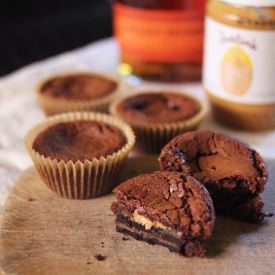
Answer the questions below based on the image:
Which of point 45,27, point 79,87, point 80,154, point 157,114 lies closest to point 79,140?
point 80,154

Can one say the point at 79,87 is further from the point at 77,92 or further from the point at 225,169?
the point at 225,169

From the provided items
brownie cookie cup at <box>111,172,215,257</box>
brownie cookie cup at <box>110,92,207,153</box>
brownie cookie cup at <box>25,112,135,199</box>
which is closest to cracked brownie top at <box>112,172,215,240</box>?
brownie cookie cup at <box>111,172,215,257</box>

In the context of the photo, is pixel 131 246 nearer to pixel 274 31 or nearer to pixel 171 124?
pixel 171 124

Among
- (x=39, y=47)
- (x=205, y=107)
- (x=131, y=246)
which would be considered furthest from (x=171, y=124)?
(x=39, y=47)

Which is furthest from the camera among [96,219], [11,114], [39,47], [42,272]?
[39,47]

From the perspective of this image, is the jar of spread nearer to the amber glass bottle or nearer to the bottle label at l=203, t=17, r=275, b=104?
the bottle label at l=203, t=17, r=275, b=104

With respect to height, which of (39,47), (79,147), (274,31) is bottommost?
(39,47)
